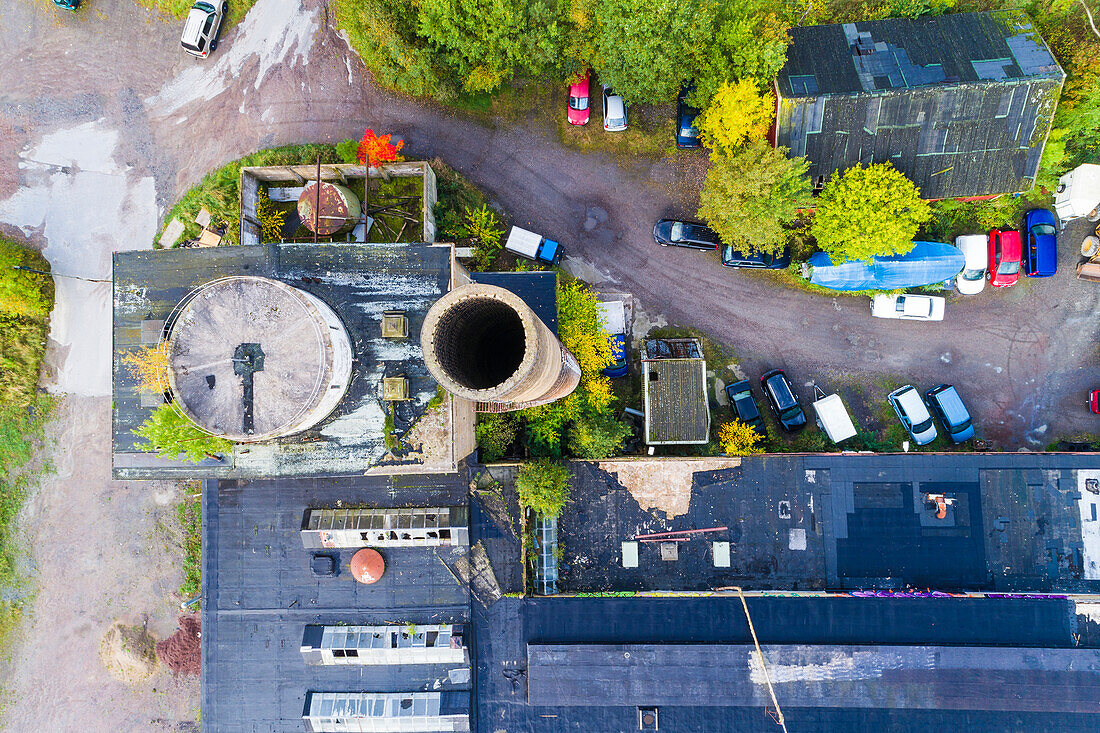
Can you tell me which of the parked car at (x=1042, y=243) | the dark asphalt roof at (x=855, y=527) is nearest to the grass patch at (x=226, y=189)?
the dark asphalt roof at (x=855, y=527)

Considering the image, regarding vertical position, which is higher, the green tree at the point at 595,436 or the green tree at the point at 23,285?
the green tree at the point at 23,285

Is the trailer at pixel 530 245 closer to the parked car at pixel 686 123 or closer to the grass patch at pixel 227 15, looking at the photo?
the parked car at pixel 686 123

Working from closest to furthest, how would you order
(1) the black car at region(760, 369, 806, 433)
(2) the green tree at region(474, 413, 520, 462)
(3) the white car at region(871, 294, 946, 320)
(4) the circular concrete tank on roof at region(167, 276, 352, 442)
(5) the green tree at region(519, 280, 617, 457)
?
(4) the circular concrete tank on roof at region(167, 276, 352, 442) < (5) the green tree at region(519, 280, 617, 457) < (2) the green tree at region(474, 413, 520, 462) < (1) the black car at region(760, 369, 806, 433) < (3) the white car at region(871, 294, 946, 320)

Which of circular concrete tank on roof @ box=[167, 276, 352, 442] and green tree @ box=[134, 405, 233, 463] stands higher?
circular concrete tank on roof @ box=[167, 276, 352, 442]

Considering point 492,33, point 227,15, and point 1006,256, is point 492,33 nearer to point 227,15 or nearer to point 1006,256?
point 227,15

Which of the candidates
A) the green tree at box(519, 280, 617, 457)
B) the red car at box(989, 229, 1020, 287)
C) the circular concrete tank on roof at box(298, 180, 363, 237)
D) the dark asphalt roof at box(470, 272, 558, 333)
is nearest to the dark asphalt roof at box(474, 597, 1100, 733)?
the green tree at box(519, 280, 617, 457)

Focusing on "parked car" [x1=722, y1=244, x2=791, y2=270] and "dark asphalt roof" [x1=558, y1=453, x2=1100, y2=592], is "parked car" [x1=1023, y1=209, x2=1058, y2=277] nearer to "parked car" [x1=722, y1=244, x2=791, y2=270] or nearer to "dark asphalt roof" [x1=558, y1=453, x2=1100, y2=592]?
"dark asphalt roof" [x1=558, y1=453, x2=1100, y2=592]

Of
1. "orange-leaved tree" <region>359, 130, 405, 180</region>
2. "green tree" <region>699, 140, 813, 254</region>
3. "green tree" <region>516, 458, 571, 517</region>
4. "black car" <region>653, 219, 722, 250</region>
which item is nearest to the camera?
"green tree" <region>516, 458, 571, 517</region>
